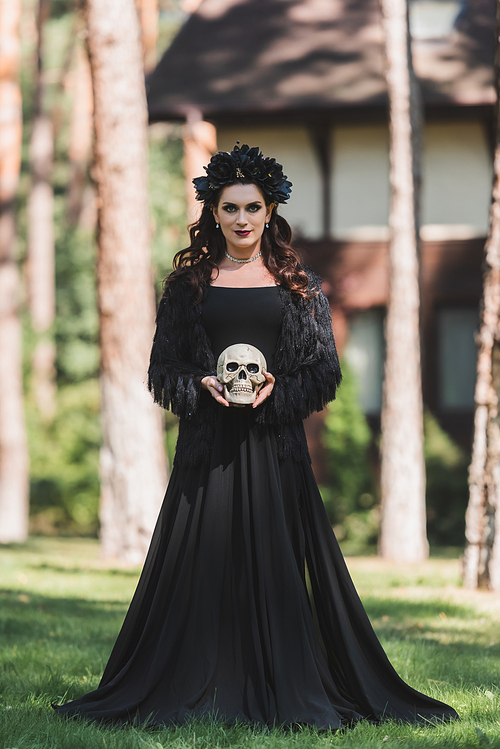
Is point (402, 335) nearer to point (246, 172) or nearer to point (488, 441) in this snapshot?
point (488, 441)

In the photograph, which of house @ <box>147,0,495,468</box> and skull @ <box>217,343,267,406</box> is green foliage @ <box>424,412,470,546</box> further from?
skull @ <box>217,343,267,406</box>

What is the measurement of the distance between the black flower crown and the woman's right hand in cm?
87

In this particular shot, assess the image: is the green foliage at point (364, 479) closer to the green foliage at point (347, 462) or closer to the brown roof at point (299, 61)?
the green foliage at point (347, 462)

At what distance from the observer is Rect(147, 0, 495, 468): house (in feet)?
53.5

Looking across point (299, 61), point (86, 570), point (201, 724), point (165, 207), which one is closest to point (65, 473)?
point (165, 207)

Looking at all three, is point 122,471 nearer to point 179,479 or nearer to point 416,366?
point 416,366

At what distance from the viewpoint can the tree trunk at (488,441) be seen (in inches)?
297

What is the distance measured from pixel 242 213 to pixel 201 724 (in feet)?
7.00

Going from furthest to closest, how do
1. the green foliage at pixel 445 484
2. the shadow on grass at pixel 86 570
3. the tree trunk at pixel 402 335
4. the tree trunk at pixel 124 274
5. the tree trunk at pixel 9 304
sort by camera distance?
Answer: the green foliage at pixel 445 484 → the tree trunk at pixel 9 304 → the tree trunk at pixel 402 335 → the tree trunk at pixel 124 274 → the shadow on grass at pixel 86 570

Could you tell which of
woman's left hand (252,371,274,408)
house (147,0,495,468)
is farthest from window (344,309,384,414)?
woman's left hand (252,371,274,408)

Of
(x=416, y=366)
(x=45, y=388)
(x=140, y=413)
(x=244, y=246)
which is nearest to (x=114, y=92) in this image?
(x=140, y=413)

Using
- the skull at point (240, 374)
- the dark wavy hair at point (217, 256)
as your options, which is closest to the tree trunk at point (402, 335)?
the dark wavy hair at point (217, 256)

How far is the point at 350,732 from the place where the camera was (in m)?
3.83

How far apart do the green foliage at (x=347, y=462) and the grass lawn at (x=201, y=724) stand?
5349 mm
